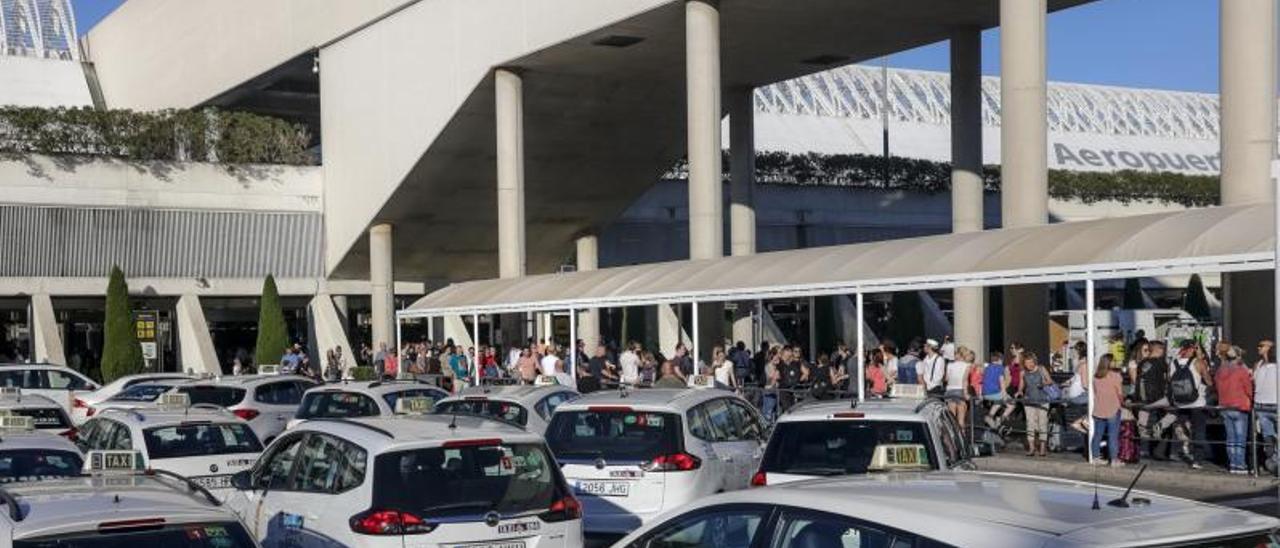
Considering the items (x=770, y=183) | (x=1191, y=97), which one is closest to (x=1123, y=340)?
(x=770, y=183)

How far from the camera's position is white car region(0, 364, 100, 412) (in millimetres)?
31000

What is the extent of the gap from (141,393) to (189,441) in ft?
41.0

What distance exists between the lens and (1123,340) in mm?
36969

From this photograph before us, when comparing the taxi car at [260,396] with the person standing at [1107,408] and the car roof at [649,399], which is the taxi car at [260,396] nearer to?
the car roof at [649,399]

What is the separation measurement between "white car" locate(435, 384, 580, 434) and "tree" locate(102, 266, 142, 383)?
2982 cm

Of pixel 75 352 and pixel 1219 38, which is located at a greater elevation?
pixel 1219 38

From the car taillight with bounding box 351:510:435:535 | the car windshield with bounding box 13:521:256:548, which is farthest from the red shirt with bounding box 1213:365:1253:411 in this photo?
the car windshield with bounding box 13:521:256:548

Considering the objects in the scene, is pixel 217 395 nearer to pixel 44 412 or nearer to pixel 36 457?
pixel 44 412

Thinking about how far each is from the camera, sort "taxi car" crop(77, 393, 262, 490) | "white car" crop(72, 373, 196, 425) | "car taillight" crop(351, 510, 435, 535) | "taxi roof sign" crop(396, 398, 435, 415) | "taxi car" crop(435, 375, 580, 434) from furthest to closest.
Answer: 1. "white car" crop(72, 373, 196, 425)
2. "taxi car" crop(435, 375, 580, 434)
3. "taxi roof sign" crop(396, 398, 435, 415)
4. "taxi car" crop(77, 393, 262, 490)
5. "car taillight" crop(351, 510, 435, 535)

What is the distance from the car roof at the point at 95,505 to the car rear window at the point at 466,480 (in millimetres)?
1673

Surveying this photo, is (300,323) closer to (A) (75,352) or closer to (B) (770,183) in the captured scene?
(A) (75,352)

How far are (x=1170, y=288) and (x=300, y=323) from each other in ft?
105

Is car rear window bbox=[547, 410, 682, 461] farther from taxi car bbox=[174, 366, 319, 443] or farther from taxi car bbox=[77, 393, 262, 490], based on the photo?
taxi car bbox=[174, 366, 319, 443]

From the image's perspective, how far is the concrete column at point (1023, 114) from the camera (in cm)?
2689
